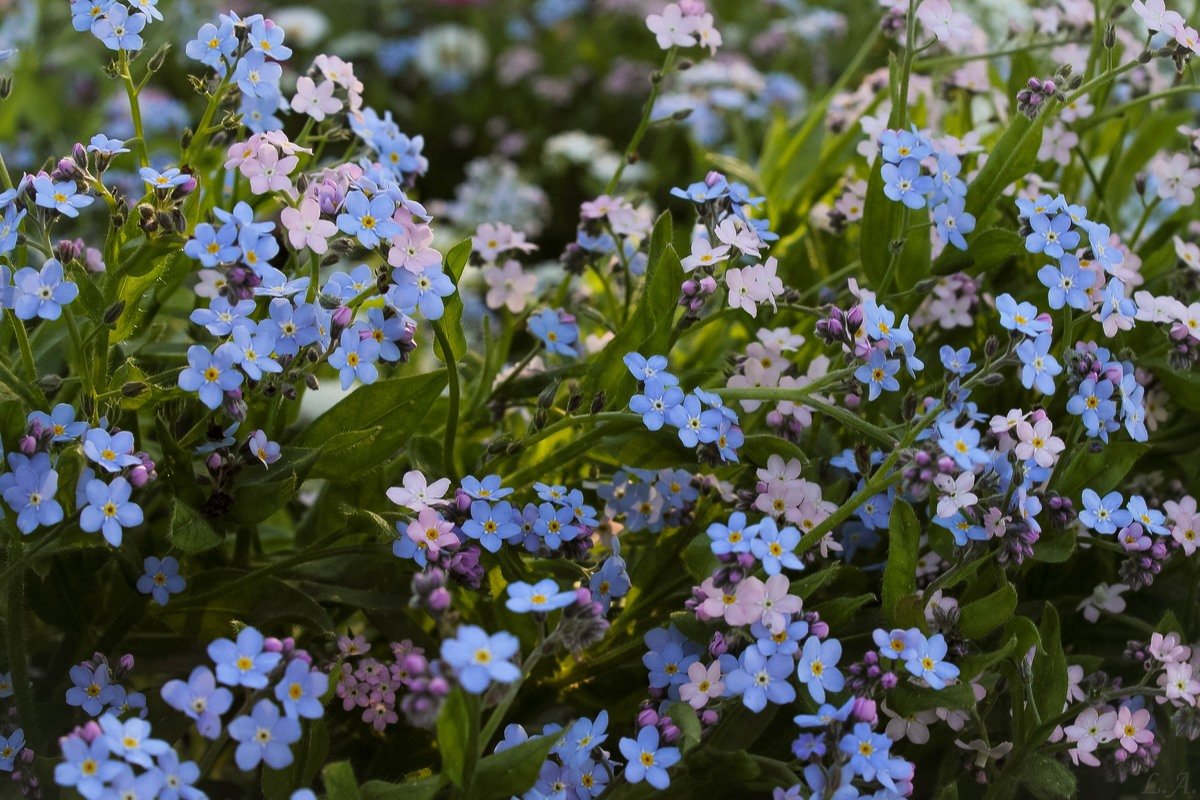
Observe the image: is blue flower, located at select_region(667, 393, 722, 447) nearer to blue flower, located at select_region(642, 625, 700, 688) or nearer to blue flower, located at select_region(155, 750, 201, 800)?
blue flower, located at select_region(642, 625, 700, 688)

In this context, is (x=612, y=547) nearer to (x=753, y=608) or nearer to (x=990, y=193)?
(x=753, y=608)

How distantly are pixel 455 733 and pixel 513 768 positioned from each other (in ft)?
0.27

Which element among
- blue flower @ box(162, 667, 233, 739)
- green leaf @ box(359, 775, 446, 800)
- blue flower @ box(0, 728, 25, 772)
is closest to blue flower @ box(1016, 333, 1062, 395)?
green leaf @ box(359, 775, 446, 800)

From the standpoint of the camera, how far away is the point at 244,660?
3.00 ft

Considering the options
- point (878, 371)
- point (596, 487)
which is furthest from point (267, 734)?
point (878, 371)

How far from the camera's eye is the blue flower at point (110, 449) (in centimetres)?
99

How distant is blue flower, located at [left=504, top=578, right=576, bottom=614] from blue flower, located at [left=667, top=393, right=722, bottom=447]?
19 centimetres

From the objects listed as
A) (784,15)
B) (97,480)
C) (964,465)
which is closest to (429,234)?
(97,480)

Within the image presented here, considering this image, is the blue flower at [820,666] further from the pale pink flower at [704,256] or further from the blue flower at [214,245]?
the blue flower at [214,245]

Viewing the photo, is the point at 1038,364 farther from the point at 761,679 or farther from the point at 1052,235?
the point at 761,679

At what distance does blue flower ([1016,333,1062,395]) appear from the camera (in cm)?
107

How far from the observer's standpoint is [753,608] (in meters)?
1.01

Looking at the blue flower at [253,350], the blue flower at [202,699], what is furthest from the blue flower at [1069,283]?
the blue flower at [202,699]

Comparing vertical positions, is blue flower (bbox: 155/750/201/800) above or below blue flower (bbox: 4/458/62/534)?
below
